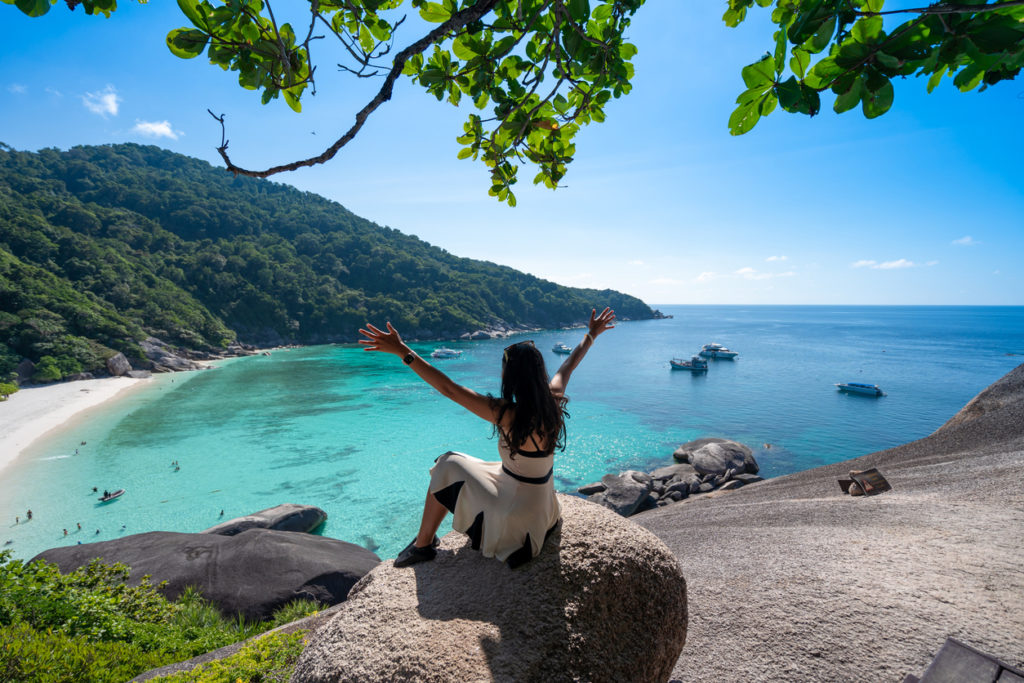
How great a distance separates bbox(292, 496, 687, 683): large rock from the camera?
261cm

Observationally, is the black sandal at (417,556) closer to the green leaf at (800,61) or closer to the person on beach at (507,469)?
the person on beach at (507,469)

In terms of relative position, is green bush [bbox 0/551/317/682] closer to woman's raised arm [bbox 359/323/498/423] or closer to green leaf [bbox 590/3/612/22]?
woman's raised arm [bbox 359/323/498/423]

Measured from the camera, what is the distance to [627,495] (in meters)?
17.1

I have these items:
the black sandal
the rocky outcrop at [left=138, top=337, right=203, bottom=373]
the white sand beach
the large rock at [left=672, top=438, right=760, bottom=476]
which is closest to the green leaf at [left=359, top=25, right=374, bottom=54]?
the black sandal

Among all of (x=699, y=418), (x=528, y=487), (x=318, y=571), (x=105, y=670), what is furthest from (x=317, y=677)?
(x=699, y=418)

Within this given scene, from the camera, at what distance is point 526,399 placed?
9.36ft

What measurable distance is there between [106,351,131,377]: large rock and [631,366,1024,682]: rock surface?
179 feet

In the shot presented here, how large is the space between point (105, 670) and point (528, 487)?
467 centimetres

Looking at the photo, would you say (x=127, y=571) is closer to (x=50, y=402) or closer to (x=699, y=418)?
(x=699, y=418)

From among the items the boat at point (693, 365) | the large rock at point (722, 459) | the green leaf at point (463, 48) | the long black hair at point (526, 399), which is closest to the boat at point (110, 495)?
the long black hair at point (526, 399)

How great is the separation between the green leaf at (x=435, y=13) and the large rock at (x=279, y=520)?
1734 cm

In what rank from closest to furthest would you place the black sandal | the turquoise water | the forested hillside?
the black sandal, the turquoise water, the forested hillside

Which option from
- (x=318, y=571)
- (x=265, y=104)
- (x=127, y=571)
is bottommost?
(x=318, y=571)

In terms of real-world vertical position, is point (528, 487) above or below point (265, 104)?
below
